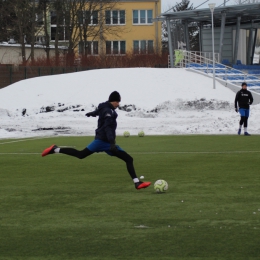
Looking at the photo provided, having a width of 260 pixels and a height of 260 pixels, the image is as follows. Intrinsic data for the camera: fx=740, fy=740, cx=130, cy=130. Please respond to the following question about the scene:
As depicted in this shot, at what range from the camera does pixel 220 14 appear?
181 ft

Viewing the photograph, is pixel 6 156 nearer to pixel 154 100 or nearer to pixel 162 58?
pixel 154 100

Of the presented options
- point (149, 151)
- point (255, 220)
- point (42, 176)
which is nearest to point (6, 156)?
point (149, 151)

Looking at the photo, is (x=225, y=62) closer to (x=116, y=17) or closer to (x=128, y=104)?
(x=128, y=104)

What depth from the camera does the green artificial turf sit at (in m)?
8.19

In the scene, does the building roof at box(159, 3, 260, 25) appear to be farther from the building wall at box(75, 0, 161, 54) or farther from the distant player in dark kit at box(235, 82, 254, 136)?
the building wall at box(75, 0, 161, 54)

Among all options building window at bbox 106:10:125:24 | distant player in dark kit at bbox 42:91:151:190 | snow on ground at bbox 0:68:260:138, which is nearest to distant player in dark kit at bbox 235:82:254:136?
snow on ground at bbox 0:68:260:138

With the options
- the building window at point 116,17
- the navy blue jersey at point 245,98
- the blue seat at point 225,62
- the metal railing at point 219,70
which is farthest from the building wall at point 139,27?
the navy blue jersey at point 245,98

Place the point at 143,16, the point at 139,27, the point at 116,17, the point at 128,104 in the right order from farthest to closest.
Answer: the point at 143,16 → the point at 139,27 → the point at 116,17 → the point at 128,104

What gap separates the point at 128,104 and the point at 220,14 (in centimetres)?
1576

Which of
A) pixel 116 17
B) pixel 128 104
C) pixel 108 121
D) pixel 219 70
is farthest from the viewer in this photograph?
pixel 116 17

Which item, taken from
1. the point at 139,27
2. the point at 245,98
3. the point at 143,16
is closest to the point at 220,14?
the point at 245,98

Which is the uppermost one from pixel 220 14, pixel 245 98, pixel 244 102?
A: pixel 220 14

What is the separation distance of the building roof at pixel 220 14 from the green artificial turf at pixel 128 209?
113ft

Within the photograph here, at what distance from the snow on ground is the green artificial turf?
14.3 metres
